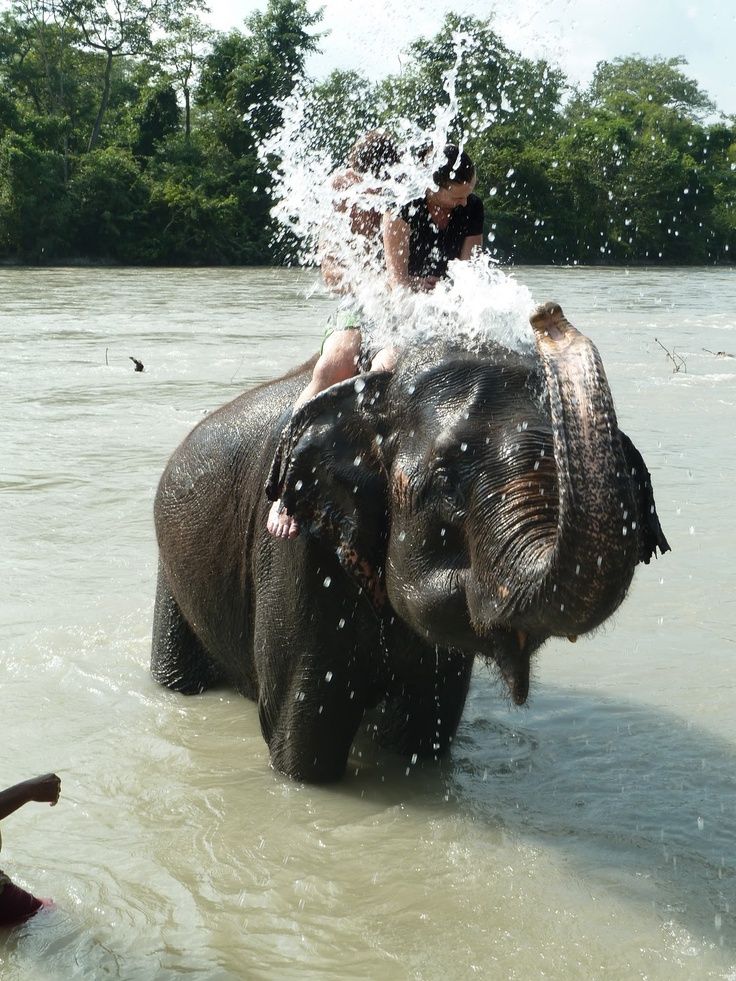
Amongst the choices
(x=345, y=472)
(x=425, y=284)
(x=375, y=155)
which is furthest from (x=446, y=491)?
(x=375, y=155)

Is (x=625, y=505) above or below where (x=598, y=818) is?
above

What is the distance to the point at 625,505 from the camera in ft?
7.38

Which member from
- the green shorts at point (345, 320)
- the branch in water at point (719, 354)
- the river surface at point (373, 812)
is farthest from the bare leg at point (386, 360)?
the branch in water at point (719, 354)

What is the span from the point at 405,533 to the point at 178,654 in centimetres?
179

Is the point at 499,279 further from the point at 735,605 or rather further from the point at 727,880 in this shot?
the point at 735,605

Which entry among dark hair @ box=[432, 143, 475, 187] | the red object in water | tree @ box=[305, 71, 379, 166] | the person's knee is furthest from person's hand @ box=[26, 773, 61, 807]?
tree @ box=[305, 71, 379, 166]

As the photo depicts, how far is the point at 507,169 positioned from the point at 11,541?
4258 cm

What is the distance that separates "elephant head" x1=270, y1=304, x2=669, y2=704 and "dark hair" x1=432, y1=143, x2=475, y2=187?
0.99 m


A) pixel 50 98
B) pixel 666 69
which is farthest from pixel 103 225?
pixel 666 69

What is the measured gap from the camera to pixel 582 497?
2.25 metres

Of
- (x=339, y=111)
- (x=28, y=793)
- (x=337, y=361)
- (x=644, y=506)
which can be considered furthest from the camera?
(x=339, y=111)

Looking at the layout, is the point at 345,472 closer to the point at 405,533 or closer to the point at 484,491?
the point at 405,533

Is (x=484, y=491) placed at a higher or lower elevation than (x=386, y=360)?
lower

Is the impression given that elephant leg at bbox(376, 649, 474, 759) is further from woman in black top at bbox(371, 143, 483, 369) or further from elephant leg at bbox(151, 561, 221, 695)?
woman in black top at bbox(371, 143, 483, 369)
